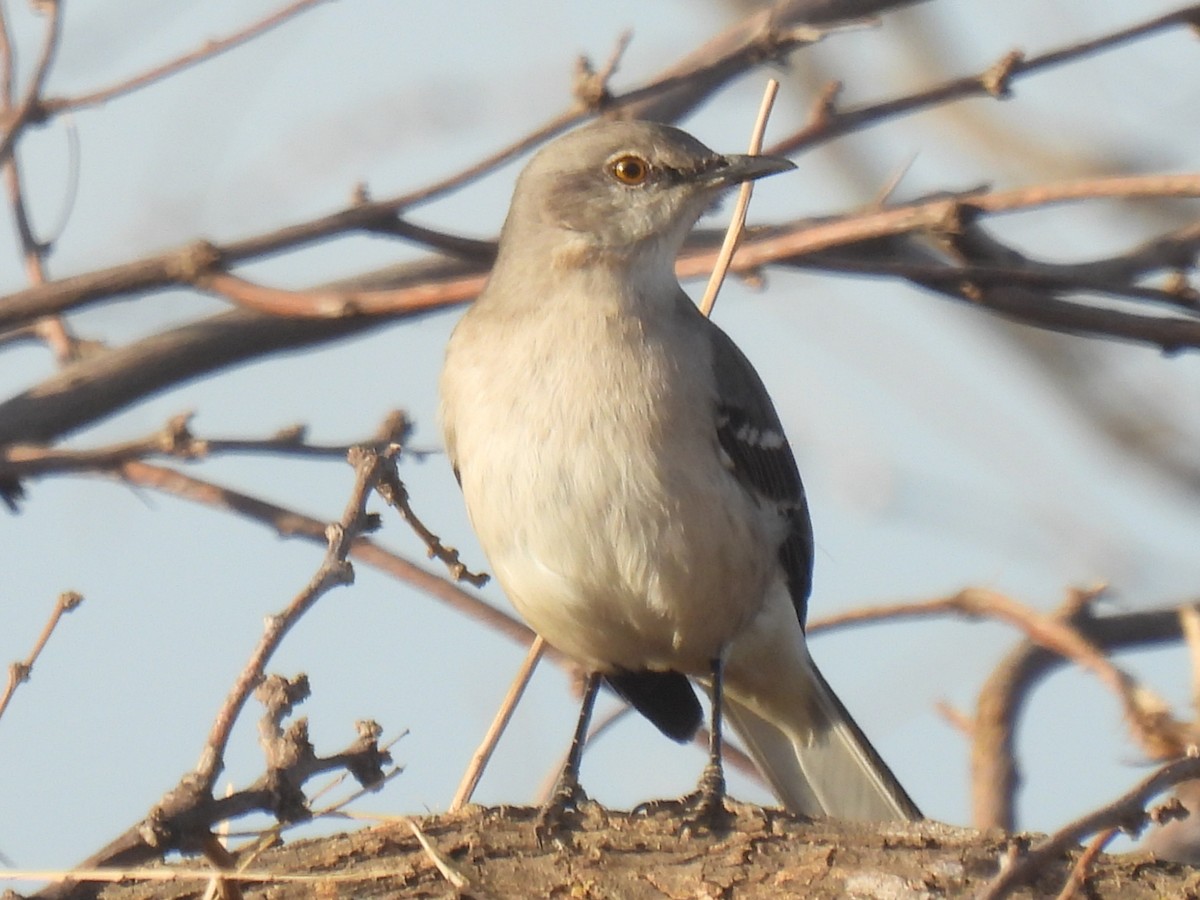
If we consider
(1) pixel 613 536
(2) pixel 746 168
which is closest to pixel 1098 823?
(1) pixel 613 536

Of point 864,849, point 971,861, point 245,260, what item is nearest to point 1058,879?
point 971,861

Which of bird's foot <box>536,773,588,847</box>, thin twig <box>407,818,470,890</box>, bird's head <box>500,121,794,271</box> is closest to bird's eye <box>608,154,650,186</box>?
bird's head <box>500,121,794,271</box>

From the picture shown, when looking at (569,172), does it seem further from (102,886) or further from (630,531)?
(102,886)

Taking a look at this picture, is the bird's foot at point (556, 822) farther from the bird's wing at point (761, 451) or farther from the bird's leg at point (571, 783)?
the bird's wing at point (761, 451)

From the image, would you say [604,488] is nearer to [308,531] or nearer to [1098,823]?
[308,531]

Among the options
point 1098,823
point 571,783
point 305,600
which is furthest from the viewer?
point 571,783

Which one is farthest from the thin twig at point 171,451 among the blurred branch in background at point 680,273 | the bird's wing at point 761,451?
the bird's wing at point 761,451

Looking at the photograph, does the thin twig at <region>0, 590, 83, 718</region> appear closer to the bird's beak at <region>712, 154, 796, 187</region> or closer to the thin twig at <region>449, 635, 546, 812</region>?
the thin twig at <region>449, 635, 546, 812</region>
